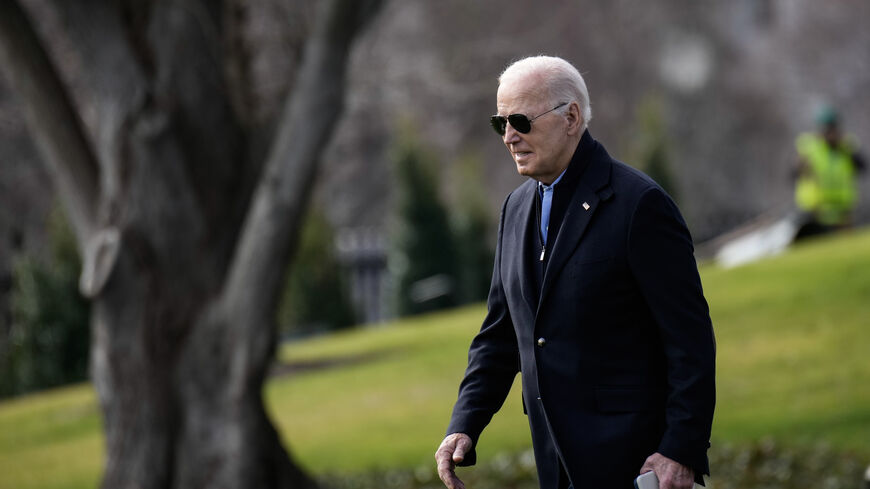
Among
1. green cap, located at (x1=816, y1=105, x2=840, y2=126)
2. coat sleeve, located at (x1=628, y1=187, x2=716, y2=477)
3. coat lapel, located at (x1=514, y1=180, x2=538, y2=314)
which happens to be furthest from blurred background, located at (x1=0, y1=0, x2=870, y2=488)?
coat sleeve, located at (x1=628, y1=187, x2=716, y2=477)

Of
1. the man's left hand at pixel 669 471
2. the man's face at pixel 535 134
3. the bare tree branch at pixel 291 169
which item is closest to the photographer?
the man's left hand at pixel 669 471

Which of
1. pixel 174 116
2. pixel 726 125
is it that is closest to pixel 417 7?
pixel 726 125

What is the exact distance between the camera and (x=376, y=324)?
2469 centimetres

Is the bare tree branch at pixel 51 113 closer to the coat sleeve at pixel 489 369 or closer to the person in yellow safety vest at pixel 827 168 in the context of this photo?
the coat sleeve at pixel 489 369

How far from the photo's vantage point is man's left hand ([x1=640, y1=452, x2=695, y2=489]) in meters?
3.28

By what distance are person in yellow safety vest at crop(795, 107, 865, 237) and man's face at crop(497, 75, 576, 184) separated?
49.4 ft

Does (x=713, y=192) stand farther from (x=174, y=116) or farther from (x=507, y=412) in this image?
(x=174, y=116)

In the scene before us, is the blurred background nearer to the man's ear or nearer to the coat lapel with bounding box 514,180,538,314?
the coat lapel with bounding box 514,180,538,314

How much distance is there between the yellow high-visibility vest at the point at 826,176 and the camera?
59.9ft

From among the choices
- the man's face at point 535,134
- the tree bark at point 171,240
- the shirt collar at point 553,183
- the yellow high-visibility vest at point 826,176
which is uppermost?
the man's face at point 535,134

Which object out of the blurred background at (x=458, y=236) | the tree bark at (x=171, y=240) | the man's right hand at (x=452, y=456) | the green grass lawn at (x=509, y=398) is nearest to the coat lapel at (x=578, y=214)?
the man's right hand at (x=452, y=456)

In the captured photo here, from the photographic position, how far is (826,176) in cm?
1841

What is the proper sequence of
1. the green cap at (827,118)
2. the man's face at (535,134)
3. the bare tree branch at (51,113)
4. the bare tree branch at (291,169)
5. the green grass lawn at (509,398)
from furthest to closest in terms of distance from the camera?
the green cap at (827,118)
the green grass lawn at (509,398)
the bare tree branch at (51,113)
the bare tree branch at (291,169)
the man's face at (535,134)

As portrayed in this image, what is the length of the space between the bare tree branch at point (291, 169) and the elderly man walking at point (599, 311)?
464 cm
